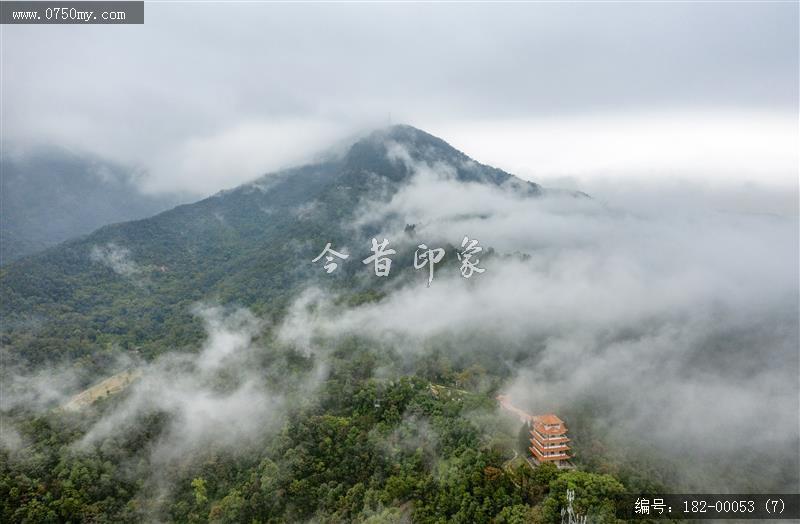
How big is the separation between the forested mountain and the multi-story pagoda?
1120 mm

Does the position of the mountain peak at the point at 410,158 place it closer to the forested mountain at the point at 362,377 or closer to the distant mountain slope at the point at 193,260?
the distant mountain slope at the point at 193,260

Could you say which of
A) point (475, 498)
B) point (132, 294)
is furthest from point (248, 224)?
point (475, 498)

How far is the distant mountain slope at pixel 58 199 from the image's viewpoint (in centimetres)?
11531

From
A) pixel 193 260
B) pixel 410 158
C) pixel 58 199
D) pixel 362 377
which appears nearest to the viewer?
pixel 362 377

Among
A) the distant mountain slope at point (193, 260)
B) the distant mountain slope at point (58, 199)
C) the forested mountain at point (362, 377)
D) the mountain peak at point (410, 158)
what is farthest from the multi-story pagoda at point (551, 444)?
the distant mountain slope at point (58, 199)

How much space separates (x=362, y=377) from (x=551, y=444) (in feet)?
60.7

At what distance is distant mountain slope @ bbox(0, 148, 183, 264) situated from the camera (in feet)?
378

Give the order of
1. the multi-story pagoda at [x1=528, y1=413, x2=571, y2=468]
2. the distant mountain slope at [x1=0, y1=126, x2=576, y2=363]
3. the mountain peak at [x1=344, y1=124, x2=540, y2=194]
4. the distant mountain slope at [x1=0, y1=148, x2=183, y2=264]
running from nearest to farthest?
the multi-story pagoda at [x1=528, y1=413, x2=571, y2=468] < the distant mountain slope at [x1=0, y1=126, x2=576, y2=363] < the mountain peak at [x1=344, y1=124, x2=540, y2=194] < the distant mountain slope at [x1=0, y1=148, x2=183, y2=264]

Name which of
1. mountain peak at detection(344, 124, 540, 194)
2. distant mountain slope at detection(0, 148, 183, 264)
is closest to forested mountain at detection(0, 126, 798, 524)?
mountain peak at detection(344, 124, 540, 194)

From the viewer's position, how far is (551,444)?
33.3 meters

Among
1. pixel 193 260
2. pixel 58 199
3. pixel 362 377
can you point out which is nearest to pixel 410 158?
pixel 193 260

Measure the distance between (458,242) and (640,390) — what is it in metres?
33.7

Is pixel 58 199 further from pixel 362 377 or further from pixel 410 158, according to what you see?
pixel 362 377

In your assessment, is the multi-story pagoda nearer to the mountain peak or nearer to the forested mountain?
the forested mountain
